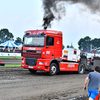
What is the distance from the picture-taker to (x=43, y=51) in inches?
460

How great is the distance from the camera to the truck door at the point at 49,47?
38.9ft

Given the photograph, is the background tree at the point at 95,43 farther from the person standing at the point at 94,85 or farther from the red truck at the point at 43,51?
the person standing at the point at 94,85

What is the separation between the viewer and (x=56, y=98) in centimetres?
669

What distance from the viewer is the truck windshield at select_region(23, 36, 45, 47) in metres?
11.8

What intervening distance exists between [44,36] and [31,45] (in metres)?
→ 1.16

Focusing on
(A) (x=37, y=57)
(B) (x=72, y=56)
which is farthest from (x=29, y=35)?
(B) (x=72, y=56)

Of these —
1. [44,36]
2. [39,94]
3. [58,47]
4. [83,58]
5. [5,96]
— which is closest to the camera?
[5,96]

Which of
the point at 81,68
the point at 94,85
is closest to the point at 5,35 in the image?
the point at 81,68

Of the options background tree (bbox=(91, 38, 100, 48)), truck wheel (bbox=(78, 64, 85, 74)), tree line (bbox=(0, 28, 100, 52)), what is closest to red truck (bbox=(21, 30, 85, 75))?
truck wheel (bbox=(78, 64, 85, 74))

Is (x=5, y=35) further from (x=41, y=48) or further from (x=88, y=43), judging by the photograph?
(x=41, y=48)

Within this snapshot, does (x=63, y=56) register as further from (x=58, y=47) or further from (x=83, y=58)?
(x=83, y=58)

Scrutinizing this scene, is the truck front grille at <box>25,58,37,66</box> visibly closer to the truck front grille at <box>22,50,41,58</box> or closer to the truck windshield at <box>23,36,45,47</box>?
the truck front grille at <box>22,50,41,58</box>

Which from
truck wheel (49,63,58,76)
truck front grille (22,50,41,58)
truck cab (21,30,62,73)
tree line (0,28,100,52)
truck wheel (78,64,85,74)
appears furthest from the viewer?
tree line (0,28,100,52)

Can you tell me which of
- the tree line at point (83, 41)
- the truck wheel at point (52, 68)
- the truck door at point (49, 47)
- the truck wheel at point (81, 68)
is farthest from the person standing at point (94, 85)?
the tree line at point (83, 41)
